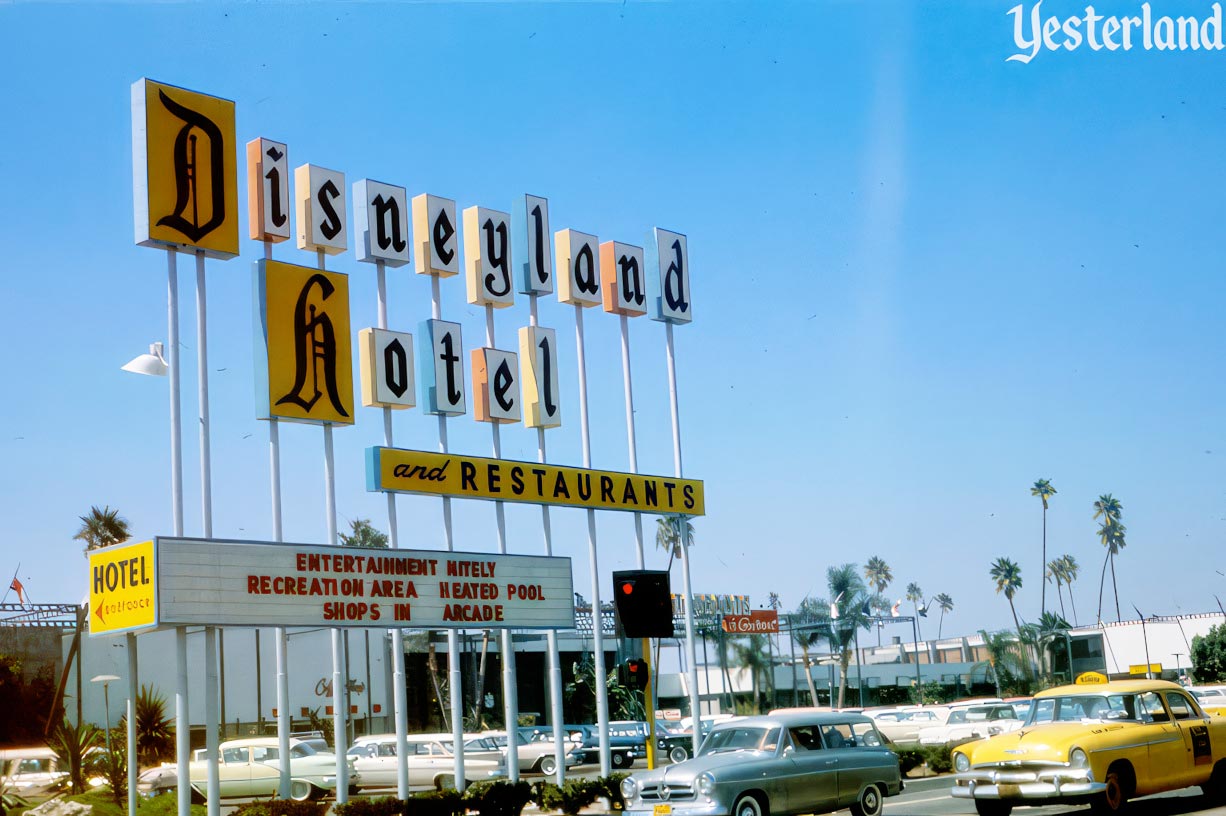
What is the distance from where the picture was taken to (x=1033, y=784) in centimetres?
1577

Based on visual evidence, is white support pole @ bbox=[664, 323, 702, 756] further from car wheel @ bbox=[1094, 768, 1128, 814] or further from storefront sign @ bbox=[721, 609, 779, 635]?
storefront sign @ bbox=[721, 609, 779, 635]

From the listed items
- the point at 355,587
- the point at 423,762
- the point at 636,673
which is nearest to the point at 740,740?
the point at 636,673

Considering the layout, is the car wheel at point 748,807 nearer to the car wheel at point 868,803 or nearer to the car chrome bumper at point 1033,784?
the car wheel at point 868,803

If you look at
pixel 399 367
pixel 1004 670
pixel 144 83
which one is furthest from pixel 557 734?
pixel 1004 670

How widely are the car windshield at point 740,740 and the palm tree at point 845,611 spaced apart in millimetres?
55079

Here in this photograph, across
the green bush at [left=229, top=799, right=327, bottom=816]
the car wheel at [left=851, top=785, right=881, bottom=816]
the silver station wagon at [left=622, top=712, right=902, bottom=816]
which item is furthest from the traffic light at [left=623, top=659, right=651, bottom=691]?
the green bush at [left=229, top=799, right=327, bottom=816]

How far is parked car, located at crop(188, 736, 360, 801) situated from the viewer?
30.1 meters

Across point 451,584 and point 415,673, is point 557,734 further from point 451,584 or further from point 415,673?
point 415,673

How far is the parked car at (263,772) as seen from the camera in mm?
30094

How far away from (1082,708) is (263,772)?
795 inches

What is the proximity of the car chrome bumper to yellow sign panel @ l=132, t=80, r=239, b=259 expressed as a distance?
13.3 metres

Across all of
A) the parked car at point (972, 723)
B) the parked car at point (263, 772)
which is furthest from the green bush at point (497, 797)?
the parked car at point (972, 723)

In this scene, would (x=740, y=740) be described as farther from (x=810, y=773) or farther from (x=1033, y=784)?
(x=1033, y=784)

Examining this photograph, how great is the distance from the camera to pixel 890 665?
9000cm
